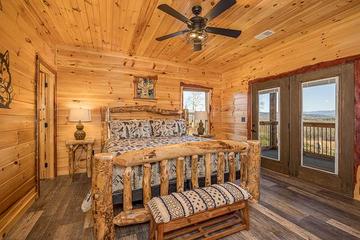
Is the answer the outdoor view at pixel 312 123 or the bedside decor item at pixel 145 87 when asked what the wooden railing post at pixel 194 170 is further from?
the bedside decor item at pixel 145 87

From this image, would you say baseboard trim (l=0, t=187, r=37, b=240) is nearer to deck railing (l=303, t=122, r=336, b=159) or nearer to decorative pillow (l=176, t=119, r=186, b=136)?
decorative pillow (l=176, t=119, r=186, b=136)

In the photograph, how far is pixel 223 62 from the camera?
4531 mm

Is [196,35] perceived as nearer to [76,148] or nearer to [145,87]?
[145,87]

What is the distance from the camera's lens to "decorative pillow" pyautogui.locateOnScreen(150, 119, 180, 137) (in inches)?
146

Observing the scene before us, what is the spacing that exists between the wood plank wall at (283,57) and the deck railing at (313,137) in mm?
542

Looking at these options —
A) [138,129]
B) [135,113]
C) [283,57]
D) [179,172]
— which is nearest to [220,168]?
[179,172]

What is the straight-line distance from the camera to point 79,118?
328 centimetres

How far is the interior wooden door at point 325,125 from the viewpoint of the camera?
262 cm

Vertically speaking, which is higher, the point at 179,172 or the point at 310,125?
the point at 310,125

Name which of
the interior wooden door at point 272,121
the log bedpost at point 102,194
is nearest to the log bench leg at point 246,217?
the log bedpost at point 102,194

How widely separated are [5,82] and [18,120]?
50cm

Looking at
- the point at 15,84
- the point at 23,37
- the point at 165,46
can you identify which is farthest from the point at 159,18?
the point at 15,84

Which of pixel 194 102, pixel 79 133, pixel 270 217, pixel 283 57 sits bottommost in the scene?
pixel 270 217

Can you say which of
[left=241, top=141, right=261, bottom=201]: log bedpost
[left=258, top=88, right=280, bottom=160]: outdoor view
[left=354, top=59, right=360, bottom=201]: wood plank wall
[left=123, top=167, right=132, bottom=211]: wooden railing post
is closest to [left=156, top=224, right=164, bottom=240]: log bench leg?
[left=123, top=167, right=132, bottom=211]: wooden railing post
